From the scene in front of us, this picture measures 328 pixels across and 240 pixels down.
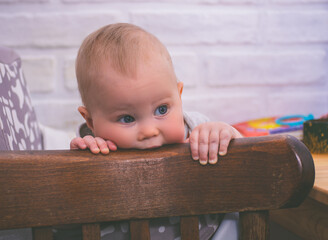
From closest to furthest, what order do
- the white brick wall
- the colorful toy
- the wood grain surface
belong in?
the wood grain surface < the colorful toy < the white brick wall

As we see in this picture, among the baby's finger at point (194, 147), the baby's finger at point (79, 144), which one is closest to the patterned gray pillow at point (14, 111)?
the baby's finger at point (79, 144)

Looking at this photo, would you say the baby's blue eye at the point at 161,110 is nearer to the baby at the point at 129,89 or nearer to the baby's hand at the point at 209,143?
the baby at the point at 129,89

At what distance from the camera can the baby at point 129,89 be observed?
0.56 meters

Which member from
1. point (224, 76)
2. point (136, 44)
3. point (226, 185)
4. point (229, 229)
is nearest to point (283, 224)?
point (229, 229)

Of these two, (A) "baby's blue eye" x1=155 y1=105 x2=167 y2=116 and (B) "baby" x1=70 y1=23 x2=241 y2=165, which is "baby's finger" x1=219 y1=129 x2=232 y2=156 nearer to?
(B) "baby" x1=70 y1=23 x2=241 y2=165

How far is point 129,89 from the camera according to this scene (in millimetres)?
555

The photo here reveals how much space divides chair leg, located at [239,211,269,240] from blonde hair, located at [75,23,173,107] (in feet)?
0.95

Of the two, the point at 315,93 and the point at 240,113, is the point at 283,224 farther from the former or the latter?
the point at 315,93

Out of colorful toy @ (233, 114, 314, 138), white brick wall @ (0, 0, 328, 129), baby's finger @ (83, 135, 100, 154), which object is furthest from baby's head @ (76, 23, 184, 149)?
white brick wall @ (0, 0, 328, 129)

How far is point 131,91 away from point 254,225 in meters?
0.28

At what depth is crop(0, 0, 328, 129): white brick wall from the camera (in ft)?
3.83


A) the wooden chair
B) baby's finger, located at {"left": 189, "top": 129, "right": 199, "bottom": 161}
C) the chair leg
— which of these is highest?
baby's finger, located at {"left": 189, "top": 129, "right": 199, "bottom": 161}

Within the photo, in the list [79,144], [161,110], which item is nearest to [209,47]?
[161,110]

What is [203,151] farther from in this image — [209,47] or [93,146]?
[209,47]
